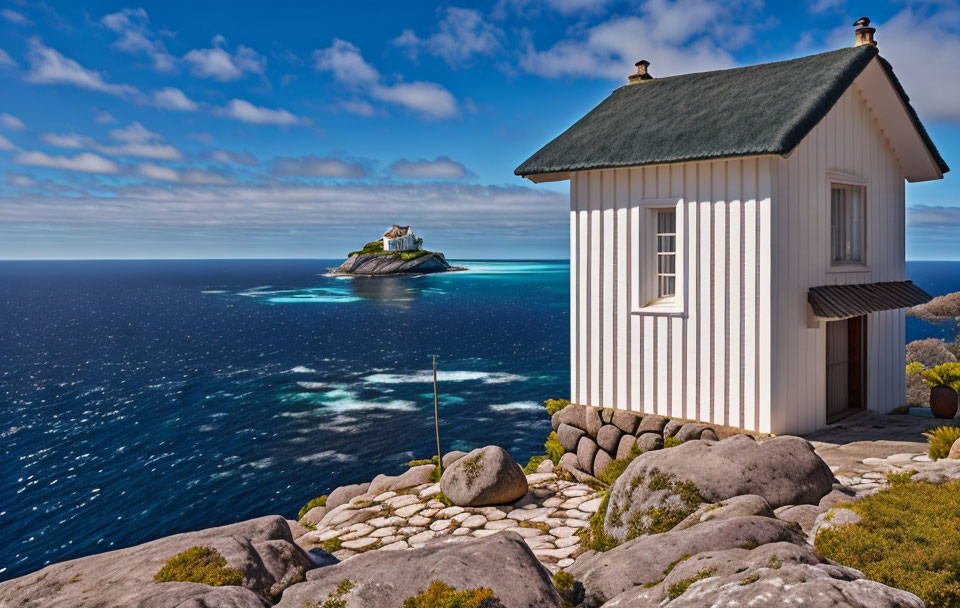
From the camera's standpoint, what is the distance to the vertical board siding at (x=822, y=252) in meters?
10.7

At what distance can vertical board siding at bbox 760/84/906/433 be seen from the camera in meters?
10.7

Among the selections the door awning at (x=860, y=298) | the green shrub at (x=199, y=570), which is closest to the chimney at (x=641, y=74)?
the door awning at (x=860, y=298)

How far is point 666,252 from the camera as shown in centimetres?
1177

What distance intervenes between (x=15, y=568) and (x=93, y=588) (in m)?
19.9

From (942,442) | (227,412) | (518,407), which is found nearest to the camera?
(942,442)

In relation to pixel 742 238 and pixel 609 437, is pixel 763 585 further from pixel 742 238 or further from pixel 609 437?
pixel 609 437

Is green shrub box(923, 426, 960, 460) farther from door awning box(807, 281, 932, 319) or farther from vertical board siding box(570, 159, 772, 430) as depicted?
vertical board siding box(570, 159, 772, 430)

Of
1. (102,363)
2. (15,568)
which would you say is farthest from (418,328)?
(15,568)

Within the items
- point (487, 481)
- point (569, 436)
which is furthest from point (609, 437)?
point (487, 481)

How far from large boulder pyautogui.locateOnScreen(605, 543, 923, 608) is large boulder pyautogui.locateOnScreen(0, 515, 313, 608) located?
3290 mm

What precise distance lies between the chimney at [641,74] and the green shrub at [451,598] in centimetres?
1256

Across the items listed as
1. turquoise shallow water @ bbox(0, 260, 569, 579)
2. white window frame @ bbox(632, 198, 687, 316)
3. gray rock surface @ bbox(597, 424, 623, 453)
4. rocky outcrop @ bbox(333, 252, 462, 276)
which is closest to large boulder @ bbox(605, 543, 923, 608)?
white window frame @ bbox(632, 198, 687, 316)

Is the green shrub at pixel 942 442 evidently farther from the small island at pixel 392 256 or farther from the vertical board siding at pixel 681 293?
the small island at pixel 392 256

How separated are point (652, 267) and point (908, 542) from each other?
7.27 m
